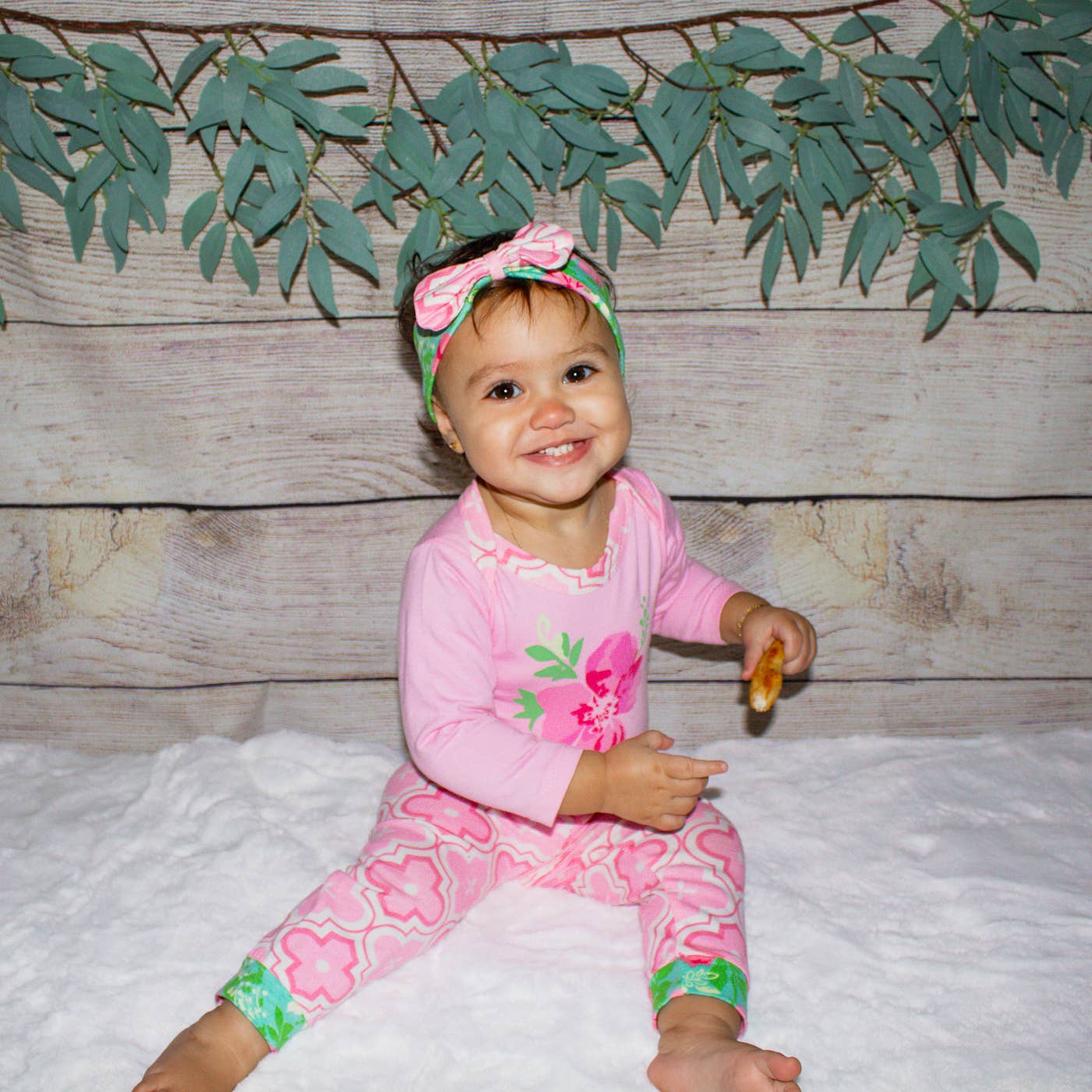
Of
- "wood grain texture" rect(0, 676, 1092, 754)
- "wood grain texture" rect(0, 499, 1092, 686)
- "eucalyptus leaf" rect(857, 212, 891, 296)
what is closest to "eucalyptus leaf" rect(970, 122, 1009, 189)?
"eucalyptus leaf" rect(857, 212, 891, 296)

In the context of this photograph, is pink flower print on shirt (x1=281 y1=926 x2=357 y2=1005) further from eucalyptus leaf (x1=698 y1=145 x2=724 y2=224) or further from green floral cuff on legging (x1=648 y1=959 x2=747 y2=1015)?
eucalyptus leaf (x1=698 y1=145 x2=724 y2=224)

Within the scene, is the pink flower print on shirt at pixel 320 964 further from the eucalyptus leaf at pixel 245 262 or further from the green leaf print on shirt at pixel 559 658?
the eucalyptus leaf at pixel 245 262

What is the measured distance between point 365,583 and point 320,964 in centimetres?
49

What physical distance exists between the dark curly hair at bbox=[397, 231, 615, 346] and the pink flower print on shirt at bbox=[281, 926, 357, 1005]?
1.80 feet

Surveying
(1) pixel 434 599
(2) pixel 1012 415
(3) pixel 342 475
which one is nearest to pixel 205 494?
(3) pixel 342 475

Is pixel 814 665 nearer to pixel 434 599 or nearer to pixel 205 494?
pixel 434 599

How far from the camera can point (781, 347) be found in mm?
1249

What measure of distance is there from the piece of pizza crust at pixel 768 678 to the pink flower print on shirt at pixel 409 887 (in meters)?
0.34

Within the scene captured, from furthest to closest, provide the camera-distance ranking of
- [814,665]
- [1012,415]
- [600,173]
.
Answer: [814,665]
[1012,415]
[600,173]

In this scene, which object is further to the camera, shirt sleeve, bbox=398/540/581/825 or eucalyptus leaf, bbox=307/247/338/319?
eucalyptus leaf, bbox=307/247/338/319

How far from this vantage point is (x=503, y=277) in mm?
976

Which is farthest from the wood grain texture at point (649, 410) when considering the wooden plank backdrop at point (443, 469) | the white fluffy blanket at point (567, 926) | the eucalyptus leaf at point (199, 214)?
the white fluffy blanket at point (567, 926)

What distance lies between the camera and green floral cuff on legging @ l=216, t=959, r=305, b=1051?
94 cm

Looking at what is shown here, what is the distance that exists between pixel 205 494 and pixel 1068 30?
3.39 ft
